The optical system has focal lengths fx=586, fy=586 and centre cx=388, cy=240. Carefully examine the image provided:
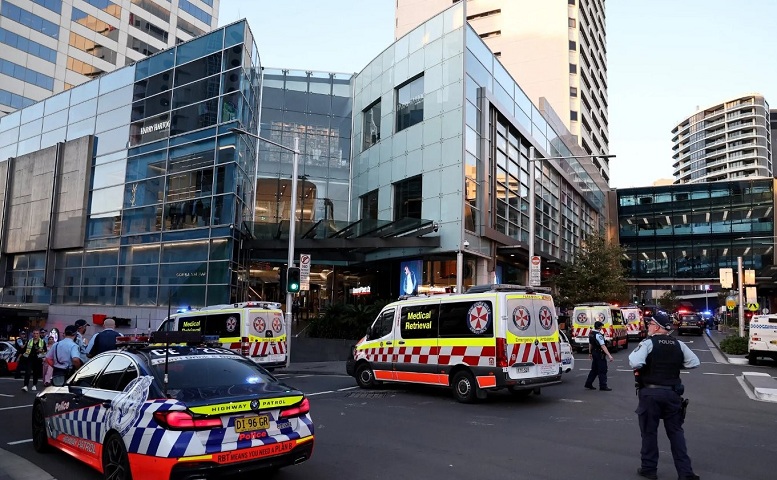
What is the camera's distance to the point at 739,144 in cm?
14075

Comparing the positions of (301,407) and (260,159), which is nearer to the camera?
(301,407)

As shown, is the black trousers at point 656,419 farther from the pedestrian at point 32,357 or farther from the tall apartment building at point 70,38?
the tall apartment building at point 70,38

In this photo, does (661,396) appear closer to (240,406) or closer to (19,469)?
(240,406)

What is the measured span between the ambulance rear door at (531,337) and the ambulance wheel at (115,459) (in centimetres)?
747

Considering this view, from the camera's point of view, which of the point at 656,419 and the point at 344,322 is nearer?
the point at 656,419

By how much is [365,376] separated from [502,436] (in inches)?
250

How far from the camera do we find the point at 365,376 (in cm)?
1434

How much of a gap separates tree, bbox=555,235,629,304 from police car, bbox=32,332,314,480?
3455cm

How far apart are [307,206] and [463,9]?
1483 centimetres

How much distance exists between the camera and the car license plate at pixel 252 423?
17.6ft

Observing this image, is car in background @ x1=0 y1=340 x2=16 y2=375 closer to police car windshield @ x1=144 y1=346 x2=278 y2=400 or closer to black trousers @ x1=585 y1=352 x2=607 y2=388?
police car windshield @ x1=144 y1=346 x2=278 y2=400

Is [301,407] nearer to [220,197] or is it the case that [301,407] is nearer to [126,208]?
[220,197]

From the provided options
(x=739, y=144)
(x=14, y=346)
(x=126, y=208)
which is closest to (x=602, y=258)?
(x=126, y=208)

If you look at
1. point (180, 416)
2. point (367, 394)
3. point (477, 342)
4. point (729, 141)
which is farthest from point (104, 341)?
point (729, 141)
